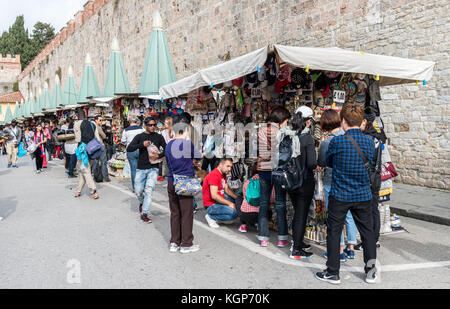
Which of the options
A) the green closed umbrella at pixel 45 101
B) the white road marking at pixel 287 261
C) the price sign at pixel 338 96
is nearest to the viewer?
the white road marking at pixel 287 261

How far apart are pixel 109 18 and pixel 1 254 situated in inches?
959

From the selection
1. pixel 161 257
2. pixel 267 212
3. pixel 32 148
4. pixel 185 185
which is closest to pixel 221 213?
pixel 267 212

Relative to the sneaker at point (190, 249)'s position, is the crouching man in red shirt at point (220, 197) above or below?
above

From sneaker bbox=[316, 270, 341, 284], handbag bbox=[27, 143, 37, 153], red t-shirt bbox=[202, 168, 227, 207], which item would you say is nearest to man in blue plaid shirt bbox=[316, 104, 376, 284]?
sneaker bbox=[316, 270, 341, 284]

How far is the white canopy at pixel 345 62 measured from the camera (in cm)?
474

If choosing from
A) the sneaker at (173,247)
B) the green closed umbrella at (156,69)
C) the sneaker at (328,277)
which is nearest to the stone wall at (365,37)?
the green closed umbrella at (156,69)

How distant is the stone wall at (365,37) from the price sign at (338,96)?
3.83 metres

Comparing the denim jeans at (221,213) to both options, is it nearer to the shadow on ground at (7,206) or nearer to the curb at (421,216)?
the curb at (421,216)

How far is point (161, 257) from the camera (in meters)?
4.55

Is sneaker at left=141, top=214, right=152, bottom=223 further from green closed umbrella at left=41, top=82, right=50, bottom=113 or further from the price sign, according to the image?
green closed umbrella at left=41, top=82, right=50, bottom=113

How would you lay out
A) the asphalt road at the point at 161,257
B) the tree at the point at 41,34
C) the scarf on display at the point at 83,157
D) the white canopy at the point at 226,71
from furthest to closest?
the tree at the point at 41,34 → the scarf on display at the point at 83,157 → the white canopy at the point at 226,71 → the asphalt road at the point at 161,257

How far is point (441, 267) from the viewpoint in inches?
161
